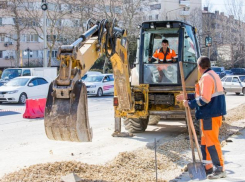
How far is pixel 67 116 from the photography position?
6.39 metres

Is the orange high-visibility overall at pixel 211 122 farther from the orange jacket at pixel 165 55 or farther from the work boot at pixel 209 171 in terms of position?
the orange jacket at pixel 165 55

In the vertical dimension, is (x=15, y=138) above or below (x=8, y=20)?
below

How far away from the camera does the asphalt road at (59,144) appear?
9023mm

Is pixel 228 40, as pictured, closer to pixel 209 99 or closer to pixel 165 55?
pixel 165 55

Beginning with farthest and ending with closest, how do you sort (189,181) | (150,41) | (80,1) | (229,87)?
(80,1), (229,87), (150,41), (189,181)

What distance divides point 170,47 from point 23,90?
1336 cm

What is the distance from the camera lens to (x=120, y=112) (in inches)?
451

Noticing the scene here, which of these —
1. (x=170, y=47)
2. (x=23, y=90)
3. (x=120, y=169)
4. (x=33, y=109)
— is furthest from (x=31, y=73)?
(x=120, y=169)

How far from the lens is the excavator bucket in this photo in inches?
251

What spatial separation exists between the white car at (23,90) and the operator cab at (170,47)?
12.7 m

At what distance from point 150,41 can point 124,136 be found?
9.25 ft

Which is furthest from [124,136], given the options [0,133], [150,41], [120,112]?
[0,133]

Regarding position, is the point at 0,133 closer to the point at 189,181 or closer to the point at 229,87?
the point at 189,181

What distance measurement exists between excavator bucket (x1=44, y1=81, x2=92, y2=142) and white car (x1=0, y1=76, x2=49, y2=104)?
17.2 m
